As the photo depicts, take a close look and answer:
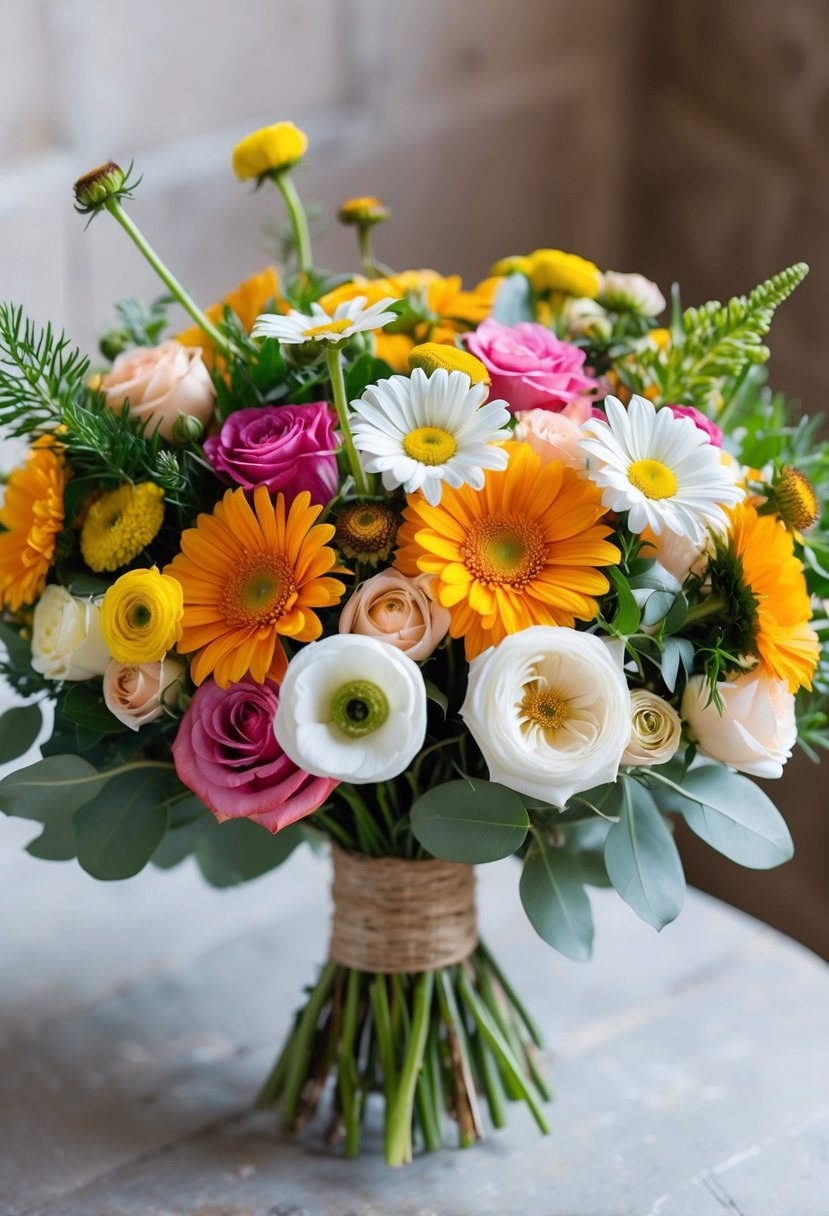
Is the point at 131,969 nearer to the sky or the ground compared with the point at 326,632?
nearer to the ground

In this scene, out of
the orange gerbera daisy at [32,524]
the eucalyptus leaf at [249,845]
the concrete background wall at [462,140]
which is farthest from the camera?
the concrete background wall at [462,140]

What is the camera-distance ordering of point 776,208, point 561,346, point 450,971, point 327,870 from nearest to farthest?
point 561,346, point 450,971, point 327,870, point 776,208

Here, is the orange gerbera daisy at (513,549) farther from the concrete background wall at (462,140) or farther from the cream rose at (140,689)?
the concrete background wall at (462,140)

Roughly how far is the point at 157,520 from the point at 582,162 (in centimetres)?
123

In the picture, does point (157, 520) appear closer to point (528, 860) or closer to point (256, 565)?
point (256, 565)

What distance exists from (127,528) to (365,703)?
0.55 ft

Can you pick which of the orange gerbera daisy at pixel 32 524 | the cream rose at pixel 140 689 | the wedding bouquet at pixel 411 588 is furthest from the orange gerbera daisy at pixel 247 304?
the cream rose at pixel 140 689

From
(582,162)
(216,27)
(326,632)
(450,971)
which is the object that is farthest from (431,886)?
(582,162)

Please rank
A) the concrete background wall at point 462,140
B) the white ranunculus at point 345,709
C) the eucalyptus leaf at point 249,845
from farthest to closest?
the concrete background wall at point 462,140
the eucalyptus leaf at point 249,845
the white ranunculus at point 345,709

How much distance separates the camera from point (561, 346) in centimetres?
75

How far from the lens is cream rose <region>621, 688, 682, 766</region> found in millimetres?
670

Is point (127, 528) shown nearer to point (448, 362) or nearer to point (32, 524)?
point (32, 524)

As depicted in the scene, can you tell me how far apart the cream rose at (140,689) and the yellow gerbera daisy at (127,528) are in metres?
0.06

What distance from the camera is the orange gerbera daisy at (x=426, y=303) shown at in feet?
2.55
